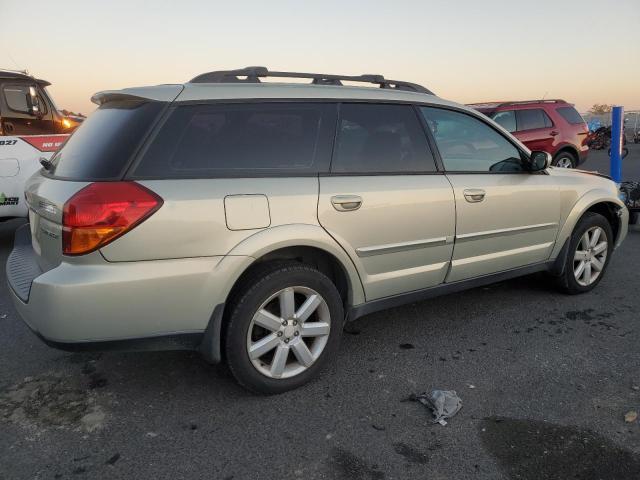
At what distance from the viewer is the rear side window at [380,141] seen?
3.16m

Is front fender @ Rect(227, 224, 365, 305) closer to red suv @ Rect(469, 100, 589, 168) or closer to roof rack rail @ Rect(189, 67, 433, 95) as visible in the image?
roof rack rail @ Rect(189, 67, 433, 95)

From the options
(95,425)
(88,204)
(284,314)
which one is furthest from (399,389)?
(88,204)

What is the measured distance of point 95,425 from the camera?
104 inches

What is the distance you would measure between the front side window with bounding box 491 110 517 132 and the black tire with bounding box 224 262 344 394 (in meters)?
8.75

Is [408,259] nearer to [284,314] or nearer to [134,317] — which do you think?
[284,314]

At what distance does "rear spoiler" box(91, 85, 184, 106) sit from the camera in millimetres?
2727

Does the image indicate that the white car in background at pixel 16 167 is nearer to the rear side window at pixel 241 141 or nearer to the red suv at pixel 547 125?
the rear side window at pixel 241 141

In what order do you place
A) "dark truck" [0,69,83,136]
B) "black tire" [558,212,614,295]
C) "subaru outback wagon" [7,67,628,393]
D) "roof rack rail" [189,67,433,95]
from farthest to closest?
1. "dark truck" [0,69,83,136]
2. "black tire" [558,212,614,295]
3. "roof rack rail" [189,67,433,95]
4. "subaru outback wagon" [7,67,628,393]

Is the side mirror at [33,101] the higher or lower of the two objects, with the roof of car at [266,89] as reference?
higher

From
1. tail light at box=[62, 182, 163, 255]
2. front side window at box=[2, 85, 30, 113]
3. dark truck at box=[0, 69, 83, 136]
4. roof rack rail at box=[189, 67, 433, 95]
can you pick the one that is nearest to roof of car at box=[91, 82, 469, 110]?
roof rack rail at box=[189, 67, 433, 95]

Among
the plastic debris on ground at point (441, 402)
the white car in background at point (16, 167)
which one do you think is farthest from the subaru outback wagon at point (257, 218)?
the white car in background at point (16, 167)

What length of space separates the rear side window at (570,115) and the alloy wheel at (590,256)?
764 centimetres

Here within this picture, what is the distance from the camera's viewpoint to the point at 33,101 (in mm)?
6910

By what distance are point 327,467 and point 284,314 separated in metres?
0.84
